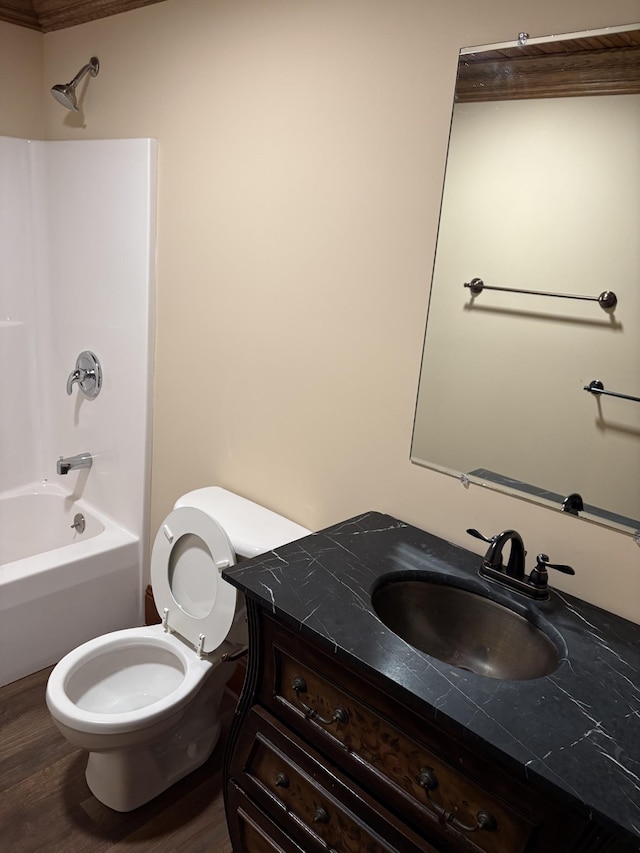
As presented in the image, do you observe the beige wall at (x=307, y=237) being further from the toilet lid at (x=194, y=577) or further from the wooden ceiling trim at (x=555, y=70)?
the toilet lid at (x=194, y=577)

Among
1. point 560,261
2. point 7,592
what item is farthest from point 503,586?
point 7,592

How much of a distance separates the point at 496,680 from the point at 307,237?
1.28 metres

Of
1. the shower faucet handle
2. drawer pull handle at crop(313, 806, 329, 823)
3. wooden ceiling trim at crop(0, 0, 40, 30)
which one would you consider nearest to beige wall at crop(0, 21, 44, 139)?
wooden ceiling trim at crop(0, 0, 40, 30)

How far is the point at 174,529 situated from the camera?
198 centimetres

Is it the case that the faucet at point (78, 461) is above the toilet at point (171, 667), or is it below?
above

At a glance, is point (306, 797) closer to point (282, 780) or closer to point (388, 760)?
point (282, 780)

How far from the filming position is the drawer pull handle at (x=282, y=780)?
1362mm

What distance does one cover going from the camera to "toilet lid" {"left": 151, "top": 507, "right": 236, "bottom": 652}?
1.83 m

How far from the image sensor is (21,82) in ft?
8.71

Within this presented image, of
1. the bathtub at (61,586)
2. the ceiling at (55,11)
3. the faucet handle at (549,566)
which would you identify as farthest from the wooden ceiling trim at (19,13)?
the faucet handle at (549,566)

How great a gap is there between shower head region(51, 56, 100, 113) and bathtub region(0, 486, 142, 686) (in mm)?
1672

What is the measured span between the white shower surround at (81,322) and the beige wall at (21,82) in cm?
8

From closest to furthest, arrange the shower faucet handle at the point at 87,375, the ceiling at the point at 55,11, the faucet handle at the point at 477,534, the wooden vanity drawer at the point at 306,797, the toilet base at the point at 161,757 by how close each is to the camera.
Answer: the wooden vanity drawer at the point at 306,797, the faucet handle at the point at 477,534, the toilet base at the point at 161,757, the ceiling at the point at 55,11, the shower faucet handle at the point at 87,375

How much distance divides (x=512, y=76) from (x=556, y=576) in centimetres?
114
